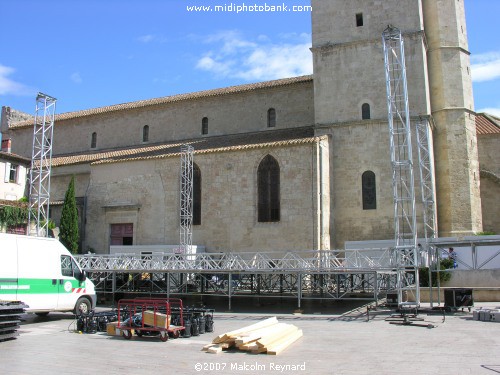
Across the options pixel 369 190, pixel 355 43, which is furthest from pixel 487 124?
pixel 369 190

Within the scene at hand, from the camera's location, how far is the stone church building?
2583 cm

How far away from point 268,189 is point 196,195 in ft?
14.9

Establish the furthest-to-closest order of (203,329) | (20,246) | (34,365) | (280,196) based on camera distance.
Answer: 1. (280,196)
2. (20,246)
3. (203,329)
4. (34,365)

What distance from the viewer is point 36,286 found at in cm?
1452

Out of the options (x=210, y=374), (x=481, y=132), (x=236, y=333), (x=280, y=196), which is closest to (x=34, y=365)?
(x=210, y=374)

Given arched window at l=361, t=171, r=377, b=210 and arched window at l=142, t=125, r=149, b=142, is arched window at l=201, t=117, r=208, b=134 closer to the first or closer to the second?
arched window at l=142, t=125, r=149, b=142

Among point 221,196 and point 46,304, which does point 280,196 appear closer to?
point 221,196

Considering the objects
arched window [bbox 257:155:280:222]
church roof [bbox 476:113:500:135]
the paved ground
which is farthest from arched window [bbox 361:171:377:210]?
the paved ground

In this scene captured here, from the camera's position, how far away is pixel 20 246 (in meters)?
14.2

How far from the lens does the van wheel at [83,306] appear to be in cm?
1582

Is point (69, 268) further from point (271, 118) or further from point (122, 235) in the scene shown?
point (271, 118)

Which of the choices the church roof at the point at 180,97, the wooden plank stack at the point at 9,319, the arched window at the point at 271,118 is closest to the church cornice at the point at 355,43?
the church roof at the point at 180,97

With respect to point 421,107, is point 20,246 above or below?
below

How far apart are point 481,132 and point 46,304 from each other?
28.9 metres
